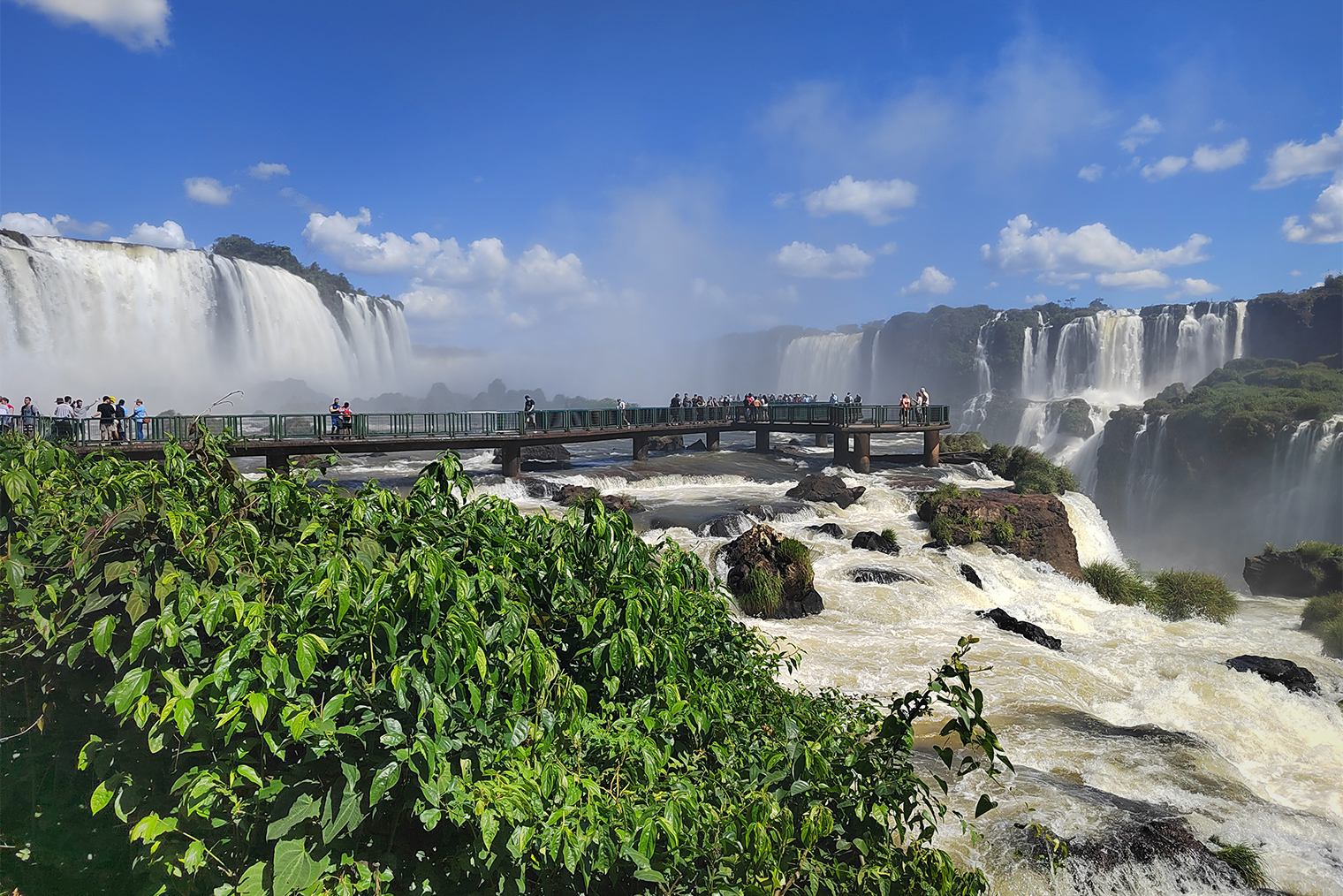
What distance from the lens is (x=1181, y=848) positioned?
6723mm

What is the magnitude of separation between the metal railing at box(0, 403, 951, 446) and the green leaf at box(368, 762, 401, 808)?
15.6 meters

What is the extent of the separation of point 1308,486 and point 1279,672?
89.0 ft

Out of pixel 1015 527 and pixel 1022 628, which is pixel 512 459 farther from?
pixel 1022 628

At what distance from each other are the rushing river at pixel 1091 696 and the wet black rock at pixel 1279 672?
0.22m

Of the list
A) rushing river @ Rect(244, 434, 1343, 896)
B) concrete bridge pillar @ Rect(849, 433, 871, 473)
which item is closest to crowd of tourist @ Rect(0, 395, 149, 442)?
rushing river @ Rect(244, 434, 1343, 896)

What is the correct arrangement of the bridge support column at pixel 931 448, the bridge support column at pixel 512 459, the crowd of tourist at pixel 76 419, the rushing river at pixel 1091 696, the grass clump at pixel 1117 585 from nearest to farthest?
the rushing river at pixel 1091 696, the grass clump at pixel 1117 585, the crowd of tourist at pixel 76 419, the bridge support column at pixel 512 459, the bridge support column at pixel 931 448

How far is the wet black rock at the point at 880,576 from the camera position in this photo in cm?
1608

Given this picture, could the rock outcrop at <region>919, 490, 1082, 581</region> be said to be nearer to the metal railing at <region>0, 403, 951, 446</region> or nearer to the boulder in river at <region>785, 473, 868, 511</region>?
the boulder in river at <region>785, 473, 868, 511</region>

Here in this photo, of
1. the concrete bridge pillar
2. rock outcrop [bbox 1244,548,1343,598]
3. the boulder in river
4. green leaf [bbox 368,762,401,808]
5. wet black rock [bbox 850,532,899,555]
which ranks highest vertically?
green leaf [bbox 368,762,401,808]

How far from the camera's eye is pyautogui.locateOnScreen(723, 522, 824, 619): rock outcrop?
1443 cm

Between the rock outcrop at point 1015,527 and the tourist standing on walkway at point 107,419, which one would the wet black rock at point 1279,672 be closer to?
the rock outcrop at point 1015,527

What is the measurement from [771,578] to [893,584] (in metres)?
3.08

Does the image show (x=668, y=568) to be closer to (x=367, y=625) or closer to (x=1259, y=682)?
(x=367, y=625)

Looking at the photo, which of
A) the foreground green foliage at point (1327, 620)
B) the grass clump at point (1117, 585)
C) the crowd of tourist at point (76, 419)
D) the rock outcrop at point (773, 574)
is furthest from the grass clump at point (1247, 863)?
the crowd of tourist at point (76, 419)
